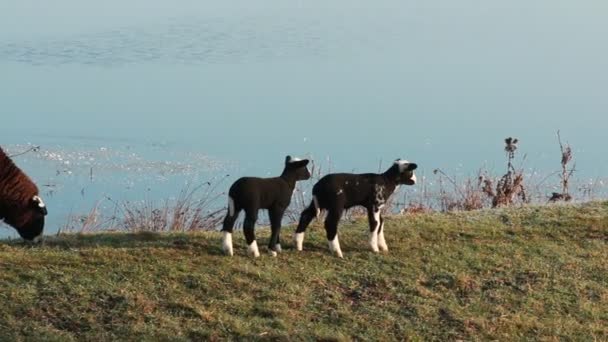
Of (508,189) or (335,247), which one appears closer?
(335,247)

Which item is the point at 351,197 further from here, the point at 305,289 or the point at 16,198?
the point at 16,198

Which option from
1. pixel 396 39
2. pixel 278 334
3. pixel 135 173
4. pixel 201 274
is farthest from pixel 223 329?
pixel 396 39

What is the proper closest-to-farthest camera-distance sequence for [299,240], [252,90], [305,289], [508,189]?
[305,289], [299,240], [508,189], [252,90]

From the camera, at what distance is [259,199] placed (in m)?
7.53

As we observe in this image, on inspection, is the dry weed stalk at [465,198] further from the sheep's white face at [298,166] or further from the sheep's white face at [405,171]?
the sheep's white face at [298,166]

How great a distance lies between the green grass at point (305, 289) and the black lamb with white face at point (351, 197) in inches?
6.3

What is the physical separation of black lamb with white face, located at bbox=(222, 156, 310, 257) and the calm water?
604cm

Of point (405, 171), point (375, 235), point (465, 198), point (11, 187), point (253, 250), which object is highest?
point (405, 171)

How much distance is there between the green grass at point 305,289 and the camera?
6484mm

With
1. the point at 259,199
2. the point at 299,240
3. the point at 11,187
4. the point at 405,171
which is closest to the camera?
the point at 259,199

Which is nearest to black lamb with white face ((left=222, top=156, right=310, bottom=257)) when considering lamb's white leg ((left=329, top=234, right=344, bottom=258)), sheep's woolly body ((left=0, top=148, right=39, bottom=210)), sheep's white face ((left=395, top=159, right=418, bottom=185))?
lamb's white leg ((left=329, top=234, right=344, bottom=258))

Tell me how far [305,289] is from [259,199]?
0.81 metres

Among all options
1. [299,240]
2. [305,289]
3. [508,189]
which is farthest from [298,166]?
[508,189]

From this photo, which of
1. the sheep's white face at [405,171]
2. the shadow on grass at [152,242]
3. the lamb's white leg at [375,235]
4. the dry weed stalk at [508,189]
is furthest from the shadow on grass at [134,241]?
the dry weed stalk at [508,189]
